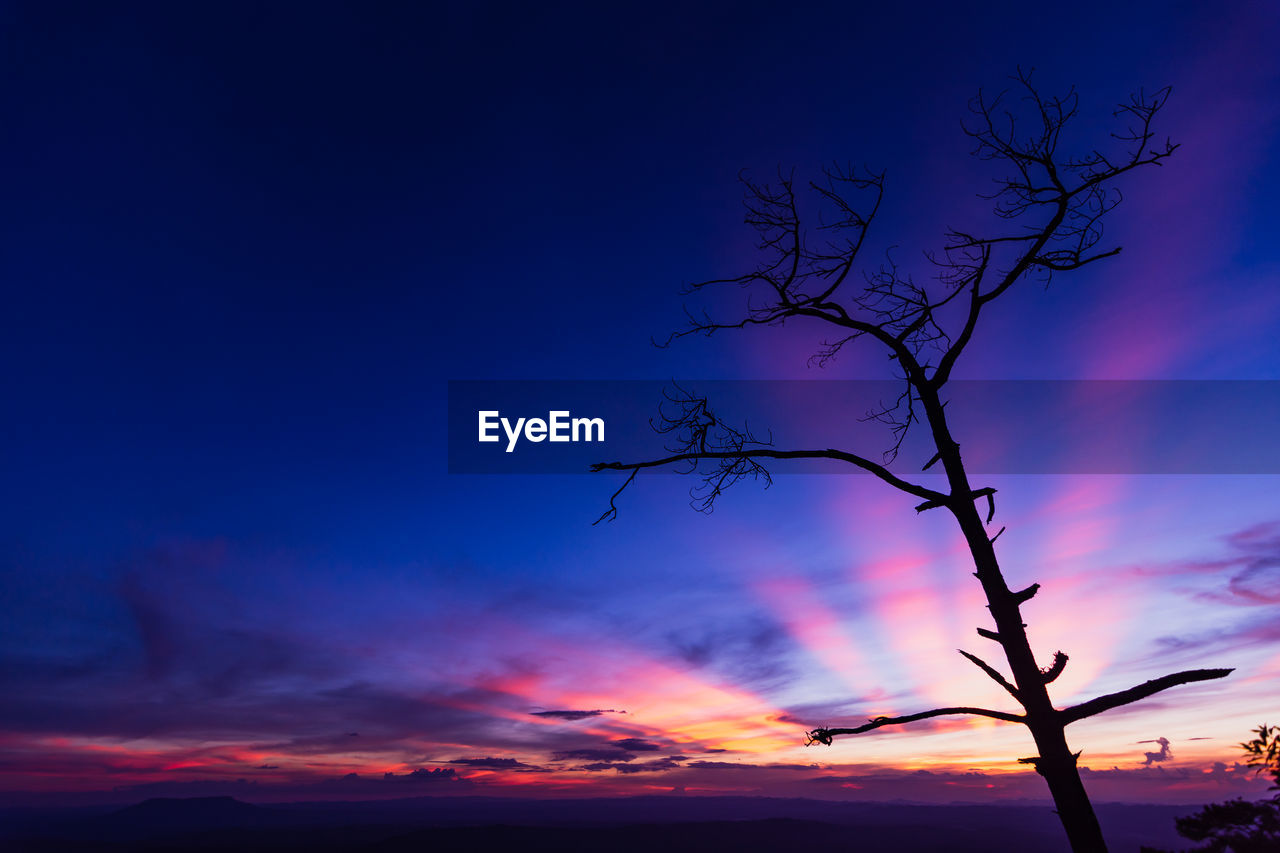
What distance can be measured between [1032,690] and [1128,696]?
64 centimetres

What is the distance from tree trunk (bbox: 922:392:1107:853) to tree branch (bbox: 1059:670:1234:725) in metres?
0.13

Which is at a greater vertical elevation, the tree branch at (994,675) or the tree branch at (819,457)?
the tree branch at (819,457)

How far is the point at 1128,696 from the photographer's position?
4.73 meters

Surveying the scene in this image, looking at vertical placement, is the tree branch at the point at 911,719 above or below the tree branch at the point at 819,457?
below

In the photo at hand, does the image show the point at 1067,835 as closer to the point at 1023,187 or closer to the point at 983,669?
the point at 983,669

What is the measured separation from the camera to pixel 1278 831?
48.8 ft

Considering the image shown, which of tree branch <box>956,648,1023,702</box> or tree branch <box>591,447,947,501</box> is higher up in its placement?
tree branch <box>591,447,947,501</box>

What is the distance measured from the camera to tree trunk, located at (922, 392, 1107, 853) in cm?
467

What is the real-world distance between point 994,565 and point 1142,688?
3.99ft

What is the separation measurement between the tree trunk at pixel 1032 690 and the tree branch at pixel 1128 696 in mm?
127

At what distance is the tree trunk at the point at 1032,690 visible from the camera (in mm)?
4672

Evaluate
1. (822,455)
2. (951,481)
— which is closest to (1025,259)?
(951,481)

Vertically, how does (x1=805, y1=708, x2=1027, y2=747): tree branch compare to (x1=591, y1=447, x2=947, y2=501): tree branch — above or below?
below

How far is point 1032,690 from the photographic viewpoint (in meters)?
4.83
